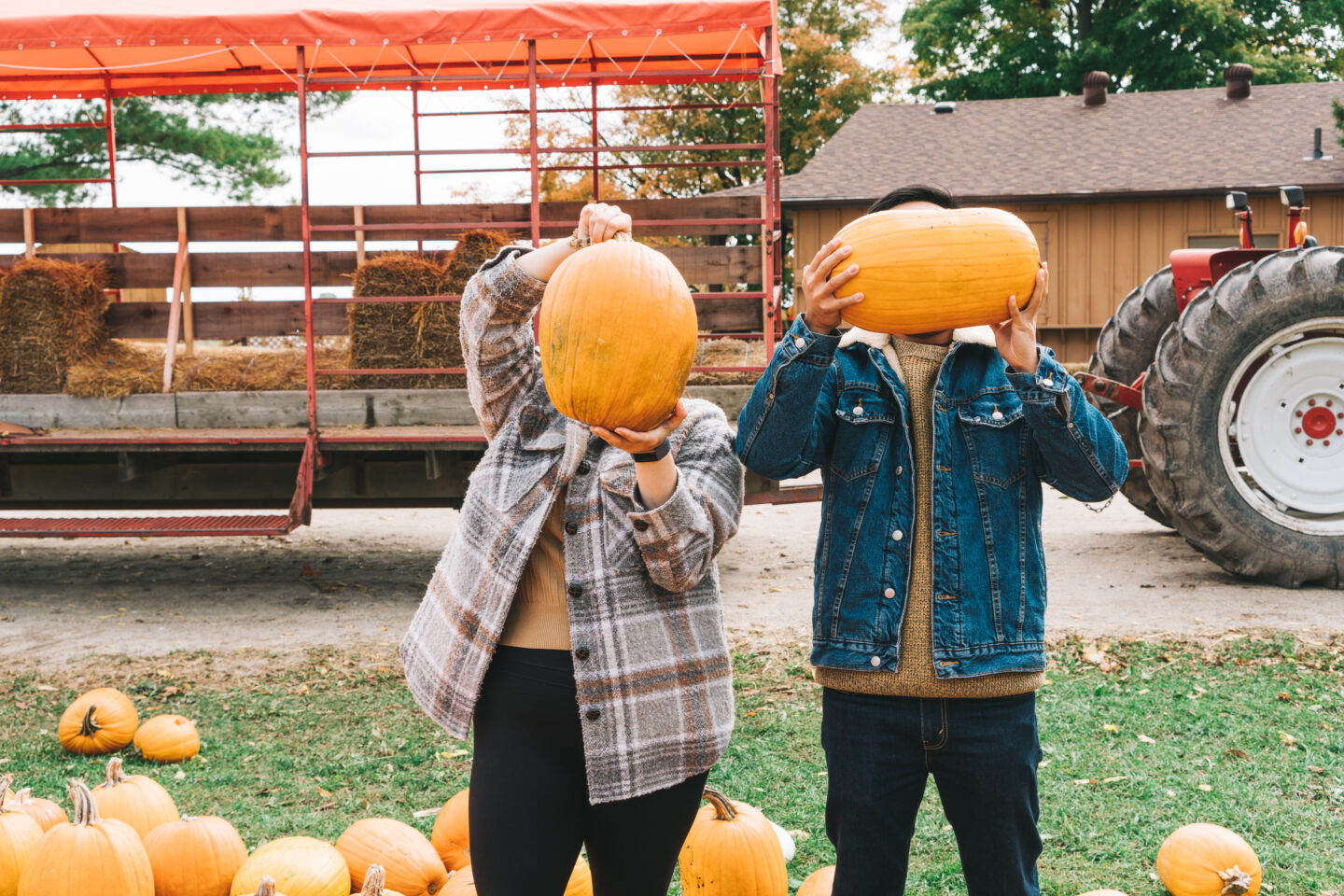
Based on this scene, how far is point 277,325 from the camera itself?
7.04 metres

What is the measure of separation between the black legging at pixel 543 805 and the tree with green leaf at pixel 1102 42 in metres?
27.2

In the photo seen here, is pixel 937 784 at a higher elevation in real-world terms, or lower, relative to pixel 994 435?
lower

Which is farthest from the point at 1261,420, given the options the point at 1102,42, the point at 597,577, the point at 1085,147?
the point at 1102,42

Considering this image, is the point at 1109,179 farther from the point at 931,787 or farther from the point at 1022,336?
the point at 1022,336

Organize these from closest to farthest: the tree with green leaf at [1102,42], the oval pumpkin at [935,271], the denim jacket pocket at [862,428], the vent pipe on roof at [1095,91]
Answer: the oval pumpkin at [935,271]
the denim jacket pocket at [862,428]
the vent pipe on roof at [1095,91]
the tree with green leaf at [1102,42]

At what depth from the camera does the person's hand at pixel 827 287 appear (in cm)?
195

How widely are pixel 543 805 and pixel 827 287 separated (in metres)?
1.06

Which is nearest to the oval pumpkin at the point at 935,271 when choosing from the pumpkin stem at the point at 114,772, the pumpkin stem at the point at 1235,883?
the pumpkin stem at the point at 1235,883

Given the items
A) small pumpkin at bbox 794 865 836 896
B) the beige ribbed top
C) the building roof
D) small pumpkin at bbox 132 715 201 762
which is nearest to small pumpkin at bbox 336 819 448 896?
small pumpkin at bbox 794 865 836 896

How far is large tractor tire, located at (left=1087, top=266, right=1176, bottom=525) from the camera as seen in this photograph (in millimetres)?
7344

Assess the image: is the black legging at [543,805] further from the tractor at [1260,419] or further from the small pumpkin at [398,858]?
the tractor at [1260,419]

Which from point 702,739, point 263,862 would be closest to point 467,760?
point 263,862

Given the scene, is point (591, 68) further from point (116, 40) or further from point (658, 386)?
point (658, 386)

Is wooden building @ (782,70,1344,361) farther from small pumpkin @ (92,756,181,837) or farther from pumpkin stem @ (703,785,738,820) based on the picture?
small pumpkin @ (92,756,181,837)
